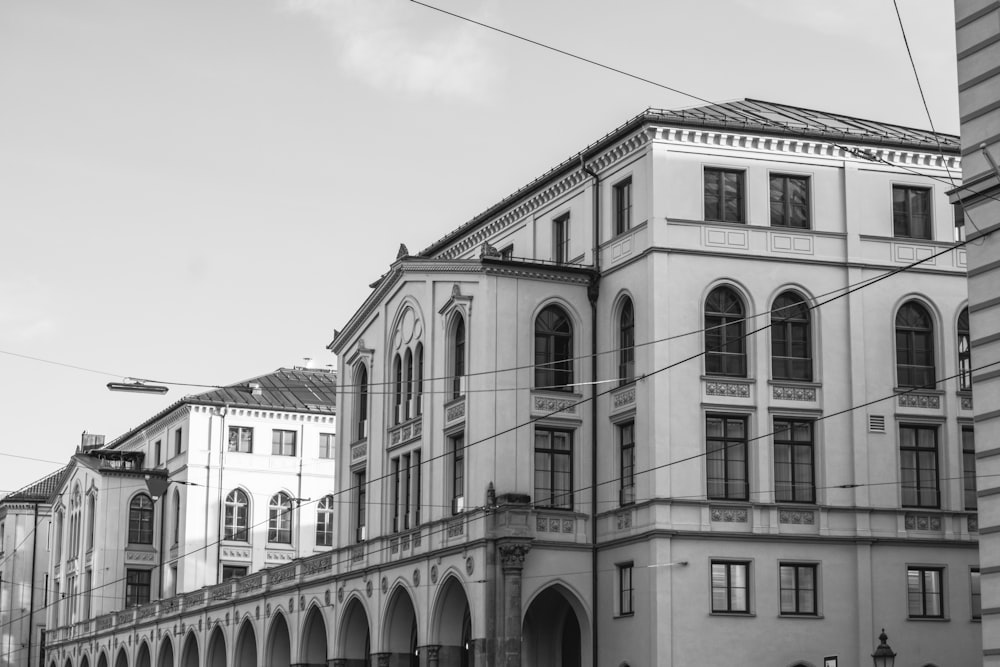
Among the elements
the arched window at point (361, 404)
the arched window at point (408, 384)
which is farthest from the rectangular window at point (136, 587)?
the arched window at point (408, 384)

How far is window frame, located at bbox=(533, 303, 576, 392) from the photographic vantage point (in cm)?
4891

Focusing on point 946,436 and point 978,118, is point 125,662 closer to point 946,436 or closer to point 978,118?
point 946,436

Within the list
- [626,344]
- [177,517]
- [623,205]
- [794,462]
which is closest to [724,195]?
[623,205]

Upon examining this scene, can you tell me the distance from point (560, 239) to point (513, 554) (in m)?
11.4

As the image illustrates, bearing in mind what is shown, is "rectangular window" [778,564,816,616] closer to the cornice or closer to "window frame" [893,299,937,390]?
"window frame" [893,299,937,390]

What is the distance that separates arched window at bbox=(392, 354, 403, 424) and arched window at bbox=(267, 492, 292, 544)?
3252 cm

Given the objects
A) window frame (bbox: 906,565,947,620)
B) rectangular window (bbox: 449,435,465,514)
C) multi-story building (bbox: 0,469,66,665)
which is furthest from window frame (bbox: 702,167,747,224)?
multi-story building (bbox: 0,469,66,665)

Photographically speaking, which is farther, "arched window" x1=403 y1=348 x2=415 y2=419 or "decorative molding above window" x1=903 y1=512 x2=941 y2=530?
"arched window" x1=403 y1=348 x2=415 y2=419

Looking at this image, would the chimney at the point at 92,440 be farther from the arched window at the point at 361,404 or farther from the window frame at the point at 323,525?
the arched window at the point at 361,404

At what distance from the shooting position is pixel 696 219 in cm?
4628

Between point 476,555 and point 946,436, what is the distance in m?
14.2

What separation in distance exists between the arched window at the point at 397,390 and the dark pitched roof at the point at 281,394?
2922 centimetres

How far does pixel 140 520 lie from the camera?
9012 cm

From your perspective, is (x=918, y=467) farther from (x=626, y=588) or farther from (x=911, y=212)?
(x=626, y=588)
